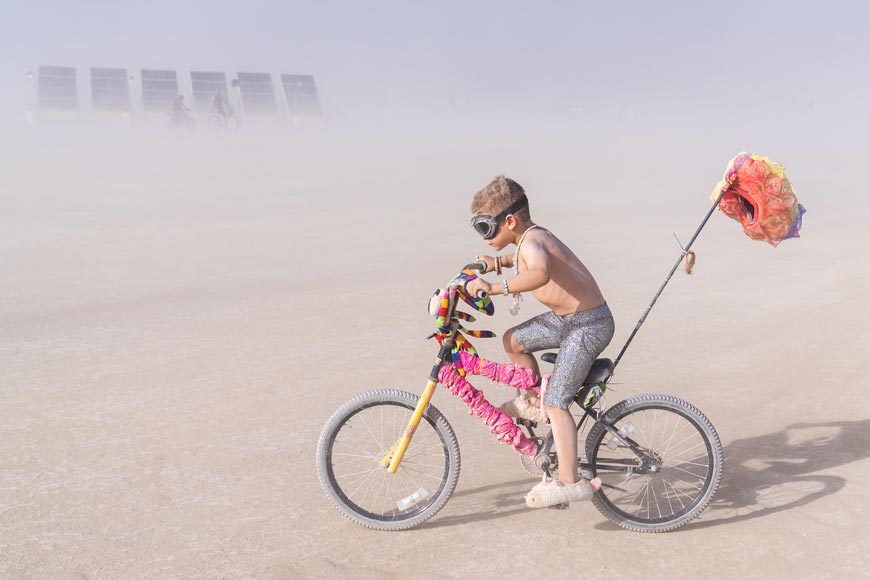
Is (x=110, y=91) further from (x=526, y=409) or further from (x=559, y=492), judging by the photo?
(x=559, y=492)

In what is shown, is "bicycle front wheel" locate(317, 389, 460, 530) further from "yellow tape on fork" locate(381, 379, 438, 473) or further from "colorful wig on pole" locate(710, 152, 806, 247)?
"colorful wig on pole" locate(710, 152, 806, 247)

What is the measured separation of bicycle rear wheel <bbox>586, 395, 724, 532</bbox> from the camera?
423 centimetres

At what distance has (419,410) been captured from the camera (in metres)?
4.21

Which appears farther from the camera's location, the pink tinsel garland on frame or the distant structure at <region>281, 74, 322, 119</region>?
the distant structure at <region>281, 74, 322, 119</region>

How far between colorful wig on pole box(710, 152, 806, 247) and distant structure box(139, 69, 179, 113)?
1824 inches

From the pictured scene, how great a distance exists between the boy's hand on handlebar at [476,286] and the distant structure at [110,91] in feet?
157

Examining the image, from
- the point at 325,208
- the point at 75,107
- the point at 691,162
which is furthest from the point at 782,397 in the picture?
the point at 75,107

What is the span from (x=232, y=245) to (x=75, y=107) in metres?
39.5

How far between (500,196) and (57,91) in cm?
5086

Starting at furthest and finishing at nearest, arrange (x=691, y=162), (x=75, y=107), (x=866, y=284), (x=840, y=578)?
(x=75, y=107) → (x=691, y=162) → (x=866, y=284) → (x=840, y=578)

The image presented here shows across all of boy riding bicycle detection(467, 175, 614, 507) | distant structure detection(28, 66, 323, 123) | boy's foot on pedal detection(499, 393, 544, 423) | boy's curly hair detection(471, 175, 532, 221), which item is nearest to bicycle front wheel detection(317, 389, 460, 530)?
boy's foot on pedal detection(499, 393, 544, 423)

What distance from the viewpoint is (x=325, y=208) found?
18484 mm

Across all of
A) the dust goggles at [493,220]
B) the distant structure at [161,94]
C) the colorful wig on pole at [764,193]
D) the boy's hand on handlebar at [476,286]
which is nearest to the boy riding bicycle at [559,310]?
the dust goggles at [493,220]

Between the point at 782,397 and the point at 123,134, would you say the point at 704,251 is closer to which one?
the point at 782,397
